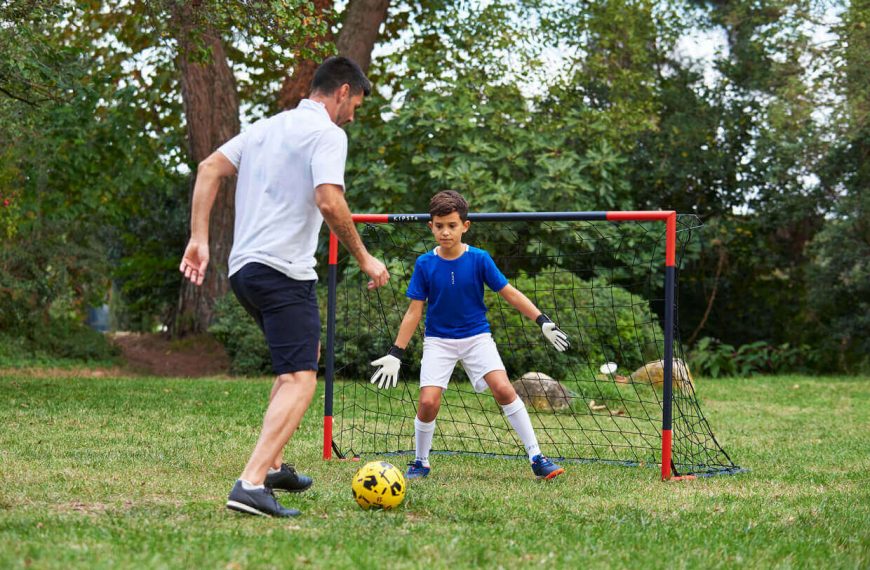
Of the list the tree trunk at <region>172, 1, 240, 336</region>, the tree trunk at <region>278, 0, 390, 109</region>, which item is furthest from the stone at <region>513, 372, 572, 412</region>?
the tree trunk at <region>278, 0, 390, 109</region>

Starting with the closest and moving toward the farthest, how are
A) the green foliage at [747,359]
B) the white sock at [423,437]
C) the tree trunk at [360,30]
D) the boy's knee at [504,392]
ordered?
the boy's knee at [504,392] < the white sock at [423,437] < the tree trunk at [360,30] < the green foliage at [747,359]

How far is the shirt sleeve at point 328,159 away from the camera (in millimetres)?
4461

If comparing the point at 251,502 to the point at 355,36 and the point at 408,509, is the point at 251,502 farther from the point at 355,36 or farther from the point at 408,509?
the point at 355,36

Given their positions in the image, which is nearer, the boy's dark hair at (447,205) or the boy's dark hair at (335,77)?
the boy's dark hair at (335,77)

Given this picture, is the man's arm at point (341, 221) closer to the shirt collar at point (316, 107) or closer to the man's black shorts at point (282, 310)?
the man's black shorts at point (282, 310)

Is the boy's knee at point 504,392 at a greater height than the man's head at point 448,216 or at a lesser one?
lesser

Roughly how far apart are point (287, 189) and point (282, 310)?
555mm

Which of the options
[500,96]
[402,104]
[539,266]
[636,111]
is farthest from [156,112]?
[636,111]

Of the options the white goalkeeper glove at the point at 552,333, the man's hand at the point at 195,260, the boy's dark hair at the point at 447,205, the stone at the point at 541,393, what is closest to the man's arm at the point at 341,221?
the man's hand at the point at 195,260

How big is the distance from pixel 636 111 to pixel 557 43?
1.84m

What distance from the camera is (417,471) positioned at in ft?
20.3

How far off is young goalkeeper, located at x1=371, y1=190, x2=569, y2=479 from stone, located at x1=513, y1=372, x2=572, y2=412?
3.67 meters

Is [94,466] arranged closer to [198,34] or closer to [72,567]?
[72,567]

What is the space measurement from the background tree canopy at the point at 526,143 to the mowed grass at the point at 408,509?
5455 millimetres
